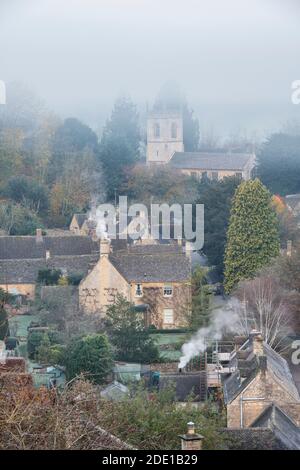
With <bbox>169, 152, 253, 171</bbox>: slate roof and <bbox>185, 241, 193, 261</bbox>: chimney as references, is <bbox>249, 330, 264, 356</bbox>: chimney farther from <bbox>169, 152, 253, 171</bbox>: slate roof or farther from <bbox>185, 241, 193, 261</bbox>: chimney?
<bbox>169, 152, 253, 171</bbox>: slate roof

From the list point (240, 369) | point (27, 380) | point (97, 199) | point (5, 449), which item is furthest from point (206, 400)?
point (97, 199)

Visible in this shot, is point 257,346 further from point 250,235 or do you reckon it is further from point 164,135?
point 164,135

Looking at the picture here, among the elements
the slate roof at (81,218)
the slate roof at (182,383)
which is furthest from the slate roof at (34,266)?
the slate roof at (182,383)

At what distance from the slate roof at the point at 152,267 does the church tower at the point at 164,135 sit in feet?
73.3

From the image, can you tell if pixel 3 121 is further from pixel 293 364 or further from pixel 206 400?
pixel 206 400

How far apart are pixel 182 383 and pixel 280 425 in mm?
4183

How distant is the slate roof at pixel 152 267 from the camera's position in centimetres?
2983

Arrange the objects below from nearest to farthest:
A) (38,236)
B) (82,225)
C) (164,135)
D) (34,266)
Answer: (34,266)
(38,236)
(82,225)
(164,135)

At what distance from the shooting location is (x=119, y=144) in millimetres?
46594

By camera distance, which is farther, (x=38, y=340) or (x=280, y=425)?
(x=38, y=340)

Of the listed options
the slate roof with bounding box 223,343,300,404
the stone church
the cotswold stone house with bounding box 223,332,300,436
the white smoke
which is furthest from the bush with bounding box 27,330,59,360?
the stone church

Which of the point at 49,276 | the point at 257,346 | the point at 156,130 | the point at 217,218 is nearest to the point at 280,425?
the point at 257,346

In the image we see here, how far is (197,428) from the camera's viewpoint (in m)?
15.7

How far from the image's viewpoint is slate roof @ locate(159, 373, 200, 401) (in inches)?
829
